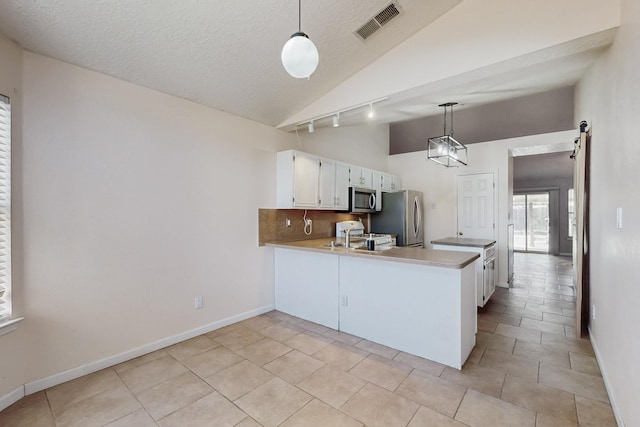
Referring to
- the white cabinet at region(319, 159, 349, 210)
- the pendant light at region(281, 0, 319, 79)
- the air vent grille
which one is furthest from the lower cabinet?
the air vent grille

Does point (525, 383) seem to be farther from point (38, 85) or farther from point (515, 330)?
point (38, 85)

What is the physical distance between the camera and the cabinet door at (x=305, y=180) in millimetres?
3822

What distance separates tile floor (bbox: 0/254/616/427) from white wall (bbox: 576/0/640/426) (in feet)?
1.11

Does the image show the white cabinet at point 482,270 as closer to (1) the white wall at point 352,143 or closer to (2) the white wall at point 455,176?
(2) the white wall at point 455,176

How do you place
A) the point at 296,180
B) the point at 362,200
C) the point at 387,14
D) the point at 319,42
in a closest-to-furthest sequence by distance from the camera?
1. the point at 387,14
2. the point at 319,42
3. the point at 296,180
4. the point at 362,200

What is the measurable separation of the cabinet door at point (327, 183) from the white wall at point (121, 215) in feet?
3.52

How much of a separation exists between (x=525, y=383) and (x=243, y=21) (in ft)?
12.0

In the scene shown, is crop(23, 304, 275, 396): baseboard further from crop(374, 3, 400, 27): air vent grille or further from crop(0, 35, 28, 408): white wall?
crop(374, 3, 400, 27): air vent grille

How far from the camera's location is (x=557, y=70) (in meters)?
3.00

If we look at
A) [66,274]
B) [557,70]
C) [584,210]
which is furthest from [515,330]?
[66,274]

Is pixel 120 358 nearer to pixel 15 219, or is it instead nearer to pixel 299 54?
pixel 15 219

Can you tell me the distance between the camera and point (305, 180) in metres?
3.94

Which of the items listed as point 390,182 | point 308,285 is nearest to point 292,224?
point 308,285

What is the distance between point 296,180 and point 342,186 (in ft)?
3.30
